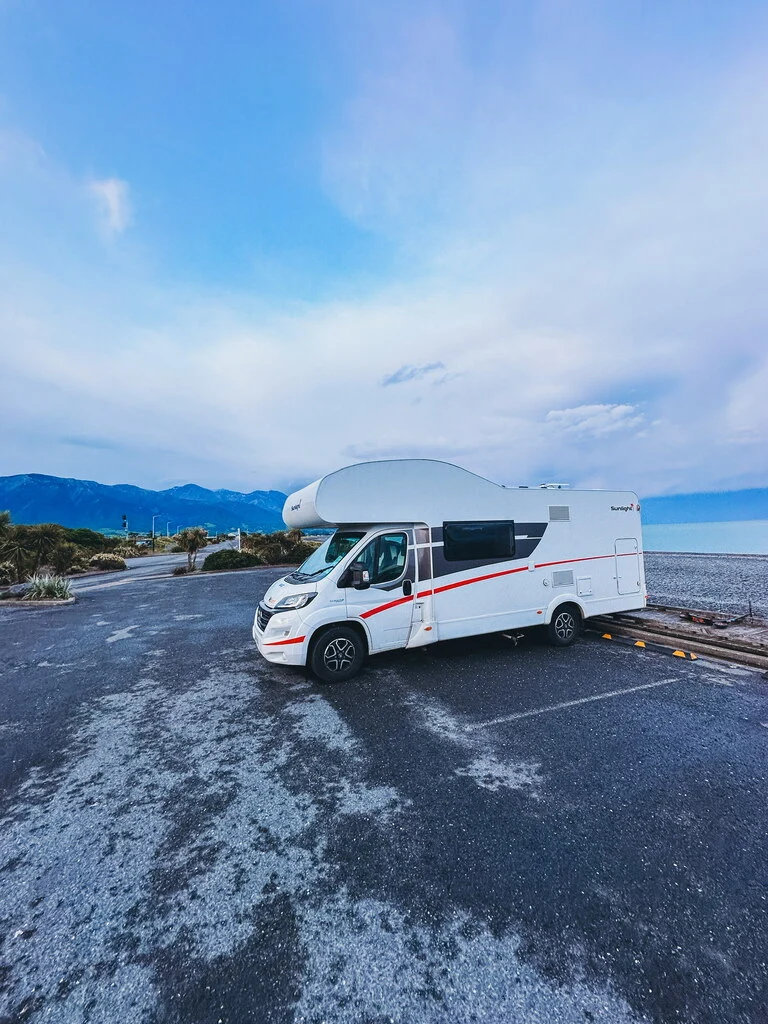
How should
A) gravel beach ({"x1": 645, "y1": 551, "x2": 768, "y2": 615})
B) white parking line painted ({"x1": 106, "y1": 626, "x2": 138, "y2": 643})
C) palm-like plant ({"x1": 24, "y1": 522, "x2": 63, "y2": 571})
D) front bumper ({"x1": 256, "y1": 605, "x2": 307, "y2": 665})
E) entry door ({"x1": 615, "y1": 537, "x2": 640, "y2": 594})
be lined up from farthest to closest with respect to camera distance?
palm-like plant ({"x1": 24, "y1": 522, "x2": 63, "y2": 571}) → gravel beach ({"x1": 645, "y1": 551, "x2": 768, "y2": 615}) → white parking line painted ({"x1": 106, "y1": 626, "x2": 138, "y2": 643}) → entry door ({"x1": 615, "y1": 537, "x2": 640, "y2": 594}) → front bumper ({"x1": 256, "y1": 605, "x2": 307, "y2": 665})

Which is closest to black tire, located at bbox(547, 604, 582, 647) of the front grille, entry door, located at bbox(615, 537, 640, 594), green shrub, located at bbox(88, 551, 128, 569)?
entry door, located at bbox(615, 537, 640, 594)

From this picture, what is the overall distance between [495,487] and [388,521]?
207 cm

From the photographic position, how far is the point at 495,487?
7277mm

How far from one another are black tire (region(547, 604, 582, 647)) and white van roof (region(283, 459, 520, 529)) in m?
2.22

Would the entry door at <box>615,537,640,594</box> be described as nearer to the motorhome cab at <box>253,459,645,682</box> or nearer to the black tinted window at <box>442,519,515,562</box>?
the motorhome cab at <box>253,459,645,682</box>

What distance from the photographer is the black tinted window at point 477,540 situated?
6.87 meters

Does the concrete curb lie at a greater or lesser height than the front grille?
lesser

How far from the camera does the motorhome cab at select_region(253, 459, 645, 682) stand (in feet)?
20.3

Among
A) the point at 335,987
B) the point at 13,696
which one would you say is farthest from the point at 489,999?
the point at 13,696

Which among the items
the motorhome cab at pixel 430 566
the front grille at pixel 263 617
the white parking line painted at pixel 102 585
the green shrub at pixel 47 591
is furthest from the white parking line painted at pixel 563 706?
the white parking line painted at pixel 102 585

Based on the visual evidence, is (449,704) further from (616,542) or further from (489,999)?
(616,542)

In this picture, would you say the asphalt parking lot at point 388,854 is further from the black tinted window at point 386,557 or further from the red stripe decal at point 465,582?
the black tinted window at point 386,557

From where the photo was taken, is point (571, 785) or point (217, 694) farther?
point (217, 694)

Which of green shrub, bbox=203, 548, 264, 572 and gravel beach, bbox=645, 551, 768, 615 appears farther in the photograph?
green shrub, bbox=203, 548, 264, 572
